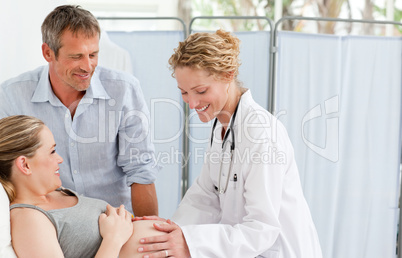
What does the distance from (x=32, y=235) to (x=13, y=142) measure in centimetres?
31

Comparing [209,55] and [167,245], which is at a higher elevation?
[209,55]

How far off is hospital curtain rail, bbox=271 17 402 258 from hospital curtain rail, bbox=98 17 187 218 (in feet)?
2.19

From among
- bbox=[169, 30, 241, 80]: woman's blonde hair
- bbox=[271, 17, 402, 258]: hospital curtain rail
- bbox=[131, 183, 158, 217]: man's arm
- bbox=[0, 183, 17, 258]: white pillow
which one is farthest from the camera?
bbox=[271, 17, 402, 258]: hospital curtain rail

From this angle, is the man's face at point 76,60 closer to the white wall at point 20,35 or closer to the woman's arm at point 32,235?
the white wall at point 20,35

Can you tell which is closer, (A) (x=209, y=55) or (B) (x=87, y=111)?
(A) (x=209, y=55)

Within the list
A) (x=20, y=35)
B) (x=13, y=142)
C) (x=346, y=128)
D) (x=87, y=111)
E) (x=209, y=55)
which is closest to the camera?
(x=13, y=142)

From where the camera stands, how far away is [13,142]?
4.78 ft

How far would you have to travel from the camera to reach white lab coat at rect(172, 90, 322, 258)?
1.50 meters

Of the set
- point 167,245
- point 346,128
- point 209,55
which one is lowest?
point 167,245

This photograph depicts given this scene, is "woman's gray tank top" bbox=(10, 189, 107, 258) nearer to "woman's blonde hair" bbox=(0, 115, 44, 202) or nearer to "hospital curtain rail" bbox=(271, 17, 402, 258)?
"woman's blonde hair" bbox=(0, 115, 44, 202)

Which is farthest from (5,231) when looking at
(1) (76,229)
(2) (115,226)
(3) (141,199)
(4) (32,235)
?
(3) (141,199)

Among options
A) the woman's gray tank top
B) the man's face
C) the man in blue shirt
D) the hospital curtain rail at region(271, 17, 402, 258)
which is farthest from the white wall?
the hospital curtain rail at region(271, 17, 402, 258)

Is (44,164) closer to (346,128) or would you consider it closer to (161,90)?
(161,90)

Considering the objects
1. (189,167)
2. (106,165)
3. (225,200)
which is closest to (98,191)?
(106,165)
